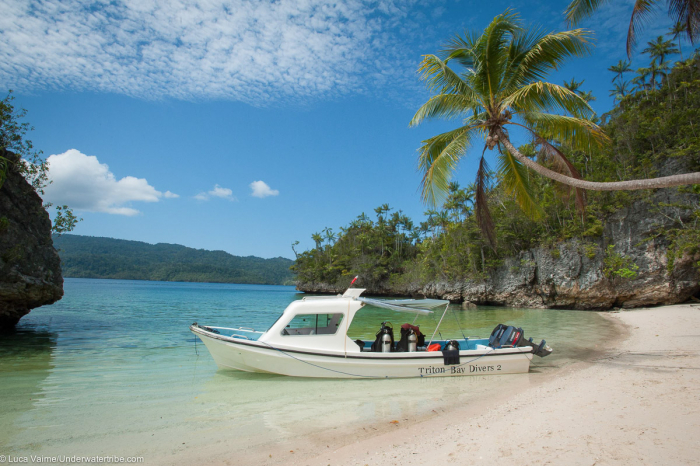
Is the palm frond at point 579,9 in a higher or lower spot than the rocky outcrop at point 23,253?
higher

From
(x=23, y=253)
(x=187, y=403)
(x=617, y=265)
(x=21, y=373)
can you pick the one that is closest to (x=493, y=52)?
(x=187, y=403)

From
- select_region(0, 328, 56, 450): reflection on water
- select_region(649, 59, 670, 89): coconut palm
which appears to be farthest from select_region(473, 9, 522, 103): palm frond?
select_region(649, 59, 670, 89): coconut palm

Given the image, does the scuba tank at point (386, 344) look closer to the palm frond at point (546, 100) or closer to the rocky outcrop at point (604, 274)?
the palm frond at point (546, 100)

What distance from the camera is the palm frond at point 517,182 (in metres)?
10.8

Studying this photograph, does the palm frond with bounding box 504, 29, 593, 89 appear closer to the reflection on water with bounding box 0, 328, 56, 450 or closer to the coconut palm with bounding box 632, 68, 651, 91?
the reflection on water with bounding box 0, 328, 56, 450

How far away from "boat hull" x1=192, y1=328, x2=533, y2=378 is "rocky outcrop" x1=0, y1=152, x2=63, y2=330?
424 inches

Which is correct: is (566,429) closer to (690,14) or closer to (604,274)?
(690,14)

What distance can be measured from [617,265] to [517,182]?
20.4 meters

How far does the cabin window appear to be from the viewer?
339 inches

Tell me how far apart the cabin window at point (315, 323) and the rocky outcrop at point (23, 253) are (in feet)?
40.0

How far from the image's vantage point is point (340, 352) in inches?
321

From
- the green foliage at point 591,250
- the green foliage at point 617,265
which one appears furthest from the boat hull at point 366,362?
the green foliage at point 591,250

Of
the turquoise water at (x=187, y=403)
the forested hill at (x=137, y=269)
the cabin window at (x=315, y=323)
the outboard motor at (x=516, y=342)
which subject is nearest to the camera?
the turquoise water at (x=187, y=403)

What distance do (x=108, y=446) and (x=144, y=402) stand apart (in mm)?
2017
